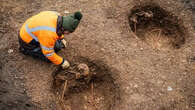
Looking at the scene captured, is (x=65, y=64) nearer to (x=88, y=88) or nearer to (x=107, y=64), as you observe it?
(x=88, y=88)

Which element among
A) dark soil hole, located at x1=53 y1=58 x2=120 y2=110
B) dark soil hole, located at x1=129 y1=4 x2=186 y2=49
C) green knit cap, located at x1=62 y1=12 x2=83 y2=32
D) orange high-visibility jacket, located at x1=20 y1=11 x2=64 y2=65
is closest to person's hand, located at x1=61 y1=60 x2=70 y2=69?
dark soil hole, located at x1=53 y1=58 x2=120 y2=110

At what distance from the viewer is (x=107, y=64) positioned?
14.1ft

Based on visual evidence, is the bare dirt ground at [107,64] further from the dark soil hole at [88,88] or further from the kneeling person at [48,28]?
the kneeling person at [48,28]

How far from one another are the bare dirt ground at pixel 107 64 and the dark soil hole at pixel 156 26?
0.05 metres

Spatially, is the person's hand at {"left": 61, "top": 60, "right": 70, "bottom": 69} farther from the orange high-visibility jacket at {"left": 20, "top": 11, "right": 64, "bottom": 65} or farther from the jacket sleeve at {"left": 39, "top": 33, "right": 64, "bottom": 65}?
the orange high-visibility jacket at {"left": 20, "top": 11, "right": 64, "bottom": 65}

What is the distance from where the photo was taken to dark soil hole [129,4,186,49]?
16.7 ft

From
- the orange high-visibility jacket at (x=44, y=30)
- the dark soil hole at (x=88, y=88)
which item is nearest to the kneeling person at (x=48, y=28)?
the orange high-visibility jacket at (x=44, y=30)

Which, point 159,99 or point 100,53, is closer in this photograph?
point 159,99

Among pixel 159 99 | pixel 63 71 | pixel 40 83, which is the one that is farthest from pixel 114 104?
pixel 40 83

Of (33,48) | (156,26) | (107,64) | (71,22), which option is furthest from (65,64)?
(156,26)

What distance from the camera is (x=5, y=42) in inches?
172

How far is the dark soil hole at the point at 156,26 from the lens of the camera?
16.7ft

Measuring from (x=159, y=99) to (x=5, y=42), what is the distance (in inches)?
131

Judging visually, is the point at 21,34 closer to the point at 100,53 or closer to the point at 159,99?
the point at 100,53
